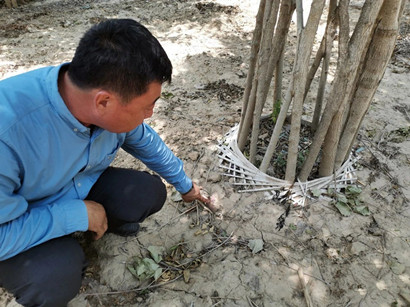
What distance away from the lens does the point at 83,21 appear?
5656mm

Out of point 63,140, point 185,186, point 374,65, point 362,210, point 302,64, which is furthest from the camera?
point 362,210

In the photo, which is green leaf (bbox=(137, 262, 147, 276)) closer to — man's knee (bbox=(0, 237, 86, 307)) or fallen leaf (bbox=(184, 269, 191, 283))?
fallen leaf (bbox=(184, 269, 191, 283))

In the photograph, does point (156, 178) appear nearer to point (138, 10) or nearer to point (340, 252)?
point (340, 252)

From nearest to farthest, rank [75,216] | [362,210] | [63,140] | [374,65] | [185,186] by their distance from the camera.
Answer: [63,140], [75,216], [374,65], [185,186], [362,210]

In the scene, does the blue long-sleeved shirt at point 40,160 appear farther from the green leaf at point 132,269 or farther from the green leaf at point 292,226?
the green leaf at point 292,226

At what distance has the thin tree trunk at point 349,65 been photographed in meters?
1.67

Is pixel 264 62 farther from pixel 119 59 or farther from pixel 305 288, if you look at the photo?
pixel 305 288

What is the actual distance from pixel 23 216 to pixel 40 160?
0.26m

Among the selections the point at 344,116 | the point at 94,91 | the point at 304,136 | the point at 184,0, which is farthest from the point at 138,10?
the point at 94,91

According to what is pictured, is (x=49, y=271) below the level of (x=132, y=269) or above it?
above

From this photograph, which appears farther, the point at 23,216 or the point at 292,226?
the point at 292,226

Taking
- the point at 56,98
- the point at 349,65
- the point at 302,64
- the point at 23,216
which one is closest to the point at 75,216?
the point at 23,216

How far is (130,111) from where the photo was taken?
127 centimetres

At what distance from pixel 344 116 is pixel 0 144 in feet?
6.36
